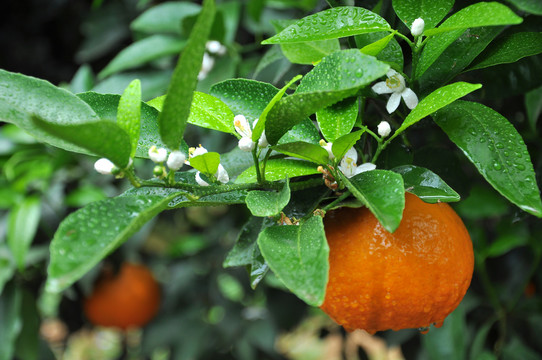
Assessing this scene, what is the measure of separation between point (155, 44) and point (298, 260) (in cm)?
75

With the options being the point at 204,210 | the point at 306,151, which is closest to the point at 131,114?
the point at 306,151

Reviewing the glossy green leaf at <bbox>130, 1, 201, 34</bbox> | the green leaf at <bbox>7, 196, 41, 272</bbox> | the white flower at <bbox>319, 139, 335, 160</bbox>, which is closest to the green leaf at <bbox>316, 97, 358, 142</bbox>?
the white flower at <bbox>319, 139, 335, 160</bbox>

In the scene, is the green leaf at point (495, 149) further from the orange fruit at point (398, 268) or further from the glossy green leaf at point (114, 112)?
the glossy green leaf at point (114, 112)

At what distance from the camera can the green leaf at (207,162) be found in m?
0.42

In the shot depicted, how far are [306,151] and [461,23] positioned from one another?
6.1 inches

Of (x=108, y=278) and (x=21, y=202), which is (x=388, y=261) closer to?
(x=21, y=202)

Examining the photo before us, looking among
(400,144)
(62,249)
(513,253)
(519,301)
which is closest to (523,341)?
(519,301)

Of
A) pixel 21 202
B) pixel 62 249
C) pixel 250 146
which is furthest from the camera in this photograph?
pixel 21 202

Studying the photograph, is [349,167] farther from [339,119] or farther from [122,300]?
[122,300]

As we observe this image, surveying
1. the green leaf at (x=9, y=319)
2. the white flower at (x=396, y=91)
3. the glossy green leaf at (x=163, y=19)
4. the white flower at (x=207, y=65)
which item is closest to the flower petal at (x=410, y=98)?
the white flower at (x=396, y=91)

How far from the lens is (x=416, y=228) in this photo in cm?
45

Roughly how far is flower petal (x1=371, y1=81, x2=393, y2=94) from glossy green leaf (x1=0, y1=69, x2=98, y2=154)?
0.25m

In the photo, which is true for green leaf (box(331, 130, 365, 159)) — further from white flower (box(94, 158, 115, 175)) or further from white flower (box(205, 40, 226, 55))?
white flower (box(205, 40, 226, 55))

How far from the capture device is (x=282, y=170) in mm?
457
